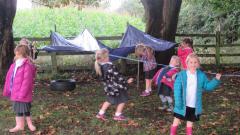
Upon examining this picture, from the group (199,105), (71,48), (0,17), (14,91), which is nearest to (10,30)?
(0,17)

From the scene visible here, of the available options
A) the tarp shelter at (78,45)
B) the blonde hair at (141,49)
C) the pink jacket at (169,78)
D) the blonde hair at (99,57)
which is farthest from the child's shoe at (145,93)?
the blonde hair at (99,57)

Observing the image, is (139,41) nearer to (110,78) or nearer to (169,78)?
(169,78)

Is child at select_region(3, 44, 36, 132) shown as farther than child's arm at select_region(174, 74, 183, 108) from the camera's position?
Yes

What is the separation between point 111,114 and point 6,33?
451 cm

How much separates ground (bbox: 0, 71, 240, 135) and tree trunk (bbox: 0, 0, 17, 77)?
1.23m

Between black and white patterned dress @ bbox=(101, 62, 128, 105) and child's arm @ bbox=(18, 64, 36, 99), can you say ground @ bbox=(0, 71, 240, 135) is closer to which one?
black and white patterned dress @ bbox=(101, 62, 128, 105)

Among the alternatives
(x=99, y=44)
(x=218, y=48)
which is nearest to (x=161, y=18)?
(x=218, y=48)

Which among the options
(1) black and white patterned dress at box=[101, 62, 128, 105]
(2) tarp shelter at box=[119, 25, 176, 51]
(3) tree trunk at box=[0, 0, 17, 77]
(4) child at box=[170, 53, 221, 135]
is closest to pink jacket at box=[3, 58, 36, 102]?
(1) black and white patterned dress at box=[101, 62, 128, 105]

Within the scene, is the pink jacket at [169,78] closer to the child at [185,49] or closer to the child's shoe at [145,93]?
the child at [185,49]

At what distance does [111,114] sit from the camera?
25.5 ft

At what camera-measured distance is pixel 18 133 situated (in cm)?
666

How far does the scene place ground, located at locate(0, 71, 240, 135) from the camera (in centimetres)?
676

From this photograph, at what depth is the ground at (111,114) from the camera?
676 cm

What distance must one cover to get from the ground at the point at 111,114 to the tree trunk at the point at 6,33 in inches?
48.4
